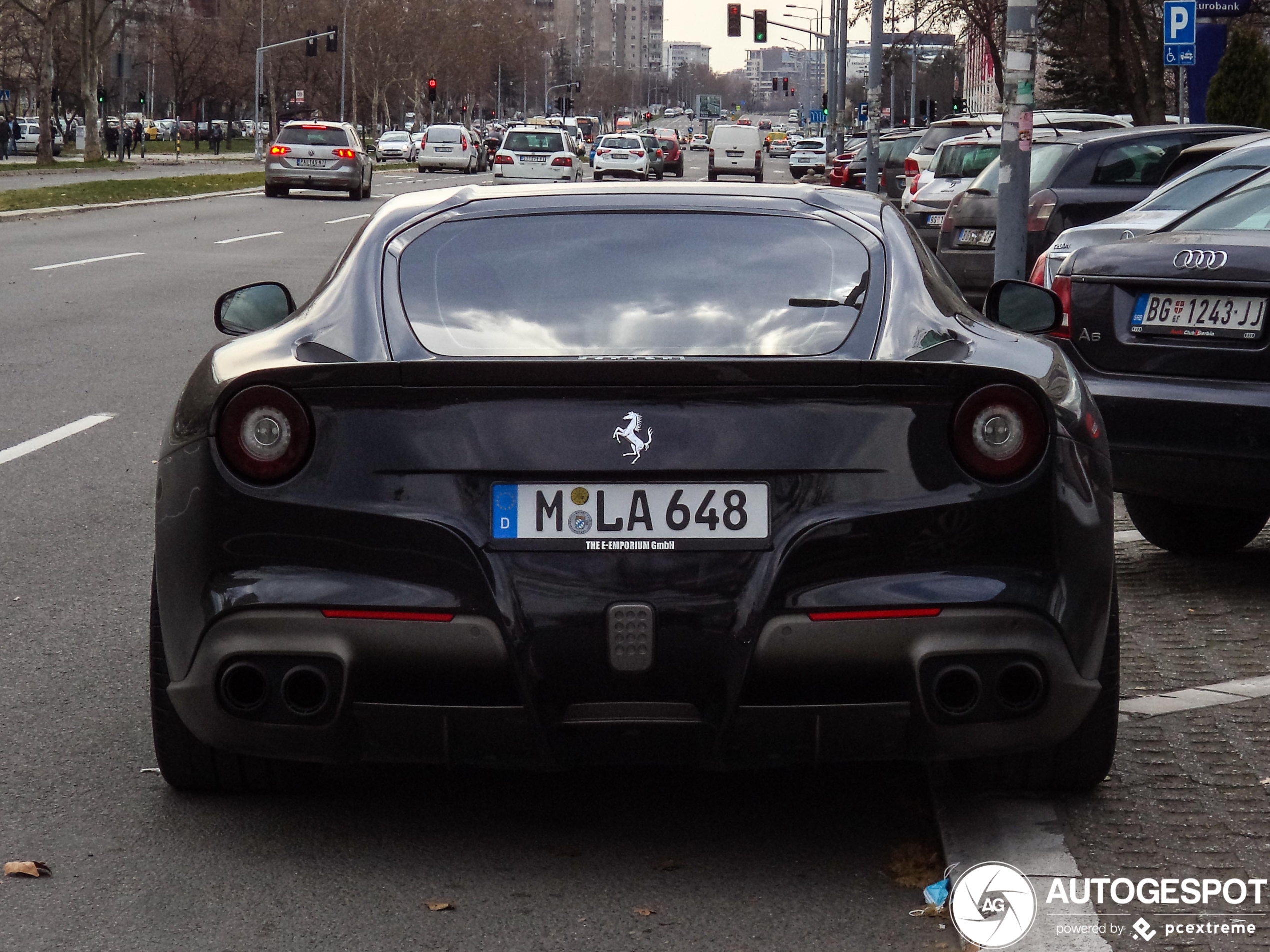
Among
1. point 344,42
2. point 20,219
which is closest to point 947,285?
point 20,219

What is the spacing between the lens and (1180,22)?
22734 mm

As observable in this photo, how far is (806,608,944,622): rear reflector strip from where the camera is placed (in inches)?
142

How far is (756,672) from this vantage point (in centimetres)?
361

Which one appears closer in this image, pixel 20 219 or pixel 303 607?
pixel 303 607

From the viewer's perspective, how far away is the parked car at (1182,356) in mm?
6117

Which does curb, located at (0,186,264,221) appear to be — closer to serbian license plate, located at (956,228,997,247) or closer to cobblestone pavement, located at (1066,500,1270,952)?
serbian license plate, located at (956,228,997,247)

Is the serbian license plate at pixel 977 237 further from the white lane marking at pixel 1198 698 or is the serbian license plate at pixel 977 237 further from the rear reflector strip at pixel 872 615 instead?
the rear reflector strip at pixel 872 615

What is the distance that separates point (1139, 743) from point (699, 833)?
115cm

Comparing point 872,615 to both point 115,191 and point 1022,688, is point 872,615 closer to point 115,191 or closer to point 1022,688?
point 1022,688

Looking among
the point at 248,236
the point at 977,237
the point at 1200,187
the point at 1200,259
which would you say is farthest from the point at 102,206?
the point at 1200,259

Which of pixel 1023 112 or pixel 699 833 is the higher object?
pixel 1023 112

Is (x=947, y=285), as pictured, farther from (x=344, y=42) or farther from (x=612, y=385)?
(x=344, y=42)

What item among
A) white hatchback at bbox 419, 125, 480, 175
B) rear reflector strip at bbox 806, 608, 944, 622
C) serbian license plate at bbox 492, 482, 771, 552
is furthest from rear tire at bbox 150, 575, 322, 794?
white hatchback at bbox 419, 125, 480, 175

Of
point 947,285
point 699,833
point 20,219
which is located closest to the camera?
point 699,833
